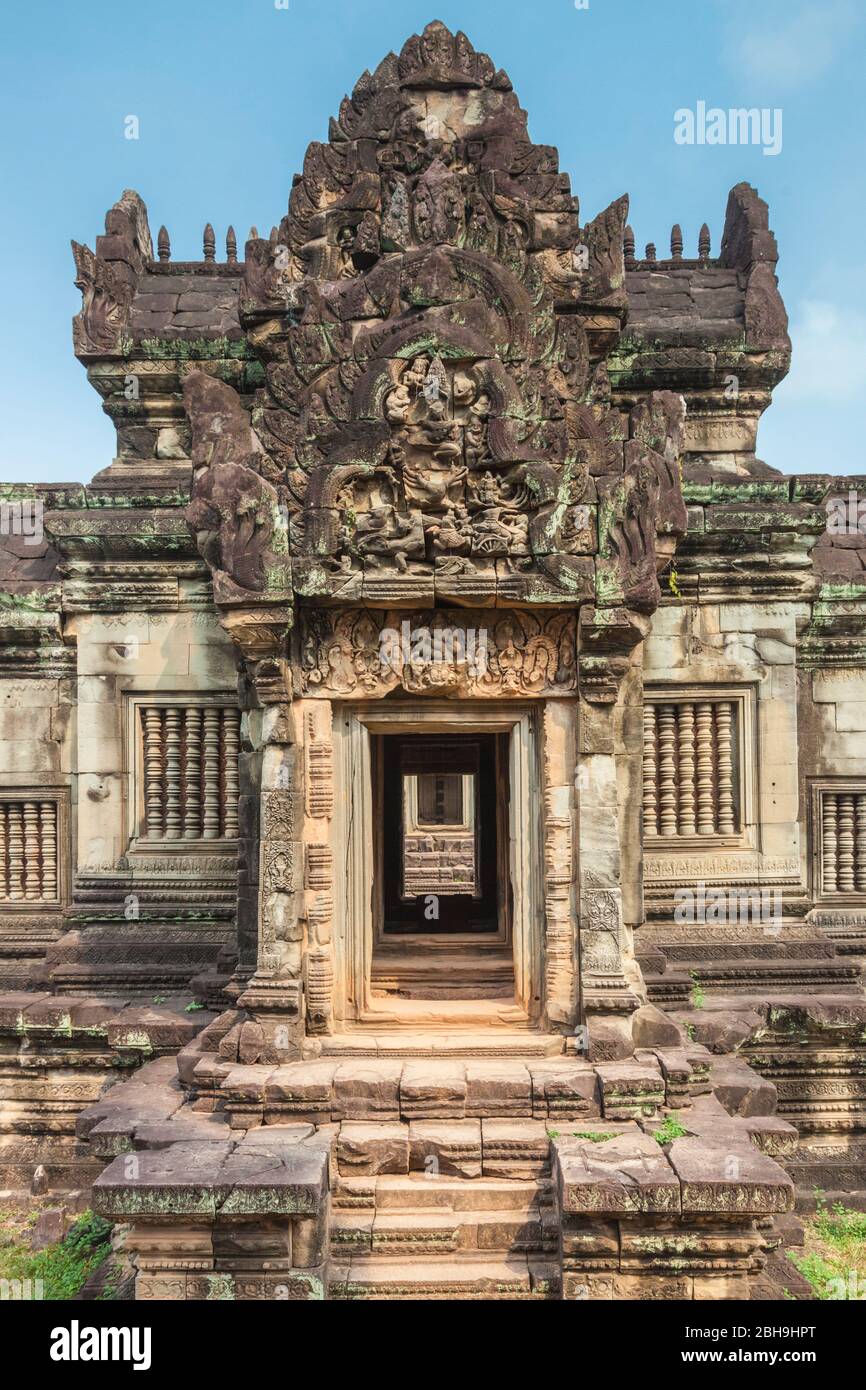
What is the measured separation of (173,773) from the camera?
8703mm

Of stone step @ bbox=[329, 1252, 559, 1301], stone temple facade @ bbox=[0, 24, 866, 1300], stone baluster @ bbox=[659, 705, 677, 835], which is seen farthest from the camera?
stone baluster @ bbox=[659, 705, 677, 835]

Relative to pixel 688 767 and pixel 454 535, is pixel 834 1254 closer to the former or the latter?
pixel 688 767

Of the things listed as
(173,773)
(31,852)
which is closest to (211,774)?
(173,773)

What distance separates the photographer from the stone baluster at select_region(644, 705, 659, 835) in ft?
28.3

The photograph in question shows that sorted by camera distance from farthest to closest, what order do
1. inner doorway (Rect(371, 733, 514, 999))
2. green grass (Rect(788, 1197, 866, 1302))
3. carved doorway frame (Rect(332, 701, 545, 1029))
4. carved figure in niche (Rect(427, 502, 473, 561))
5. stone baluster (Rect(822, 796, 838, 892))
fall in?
stone baluster (Rect(822, 796, 838, 892))
inner doorway (Rect(371, 733, 514, 999))
carved doorway frame (Rect(332, 701, 545, 1029))
green grass (Rect(788, 1197, 866, 1302))
carved figure in niche (Rect(427, 502, 473, 561))

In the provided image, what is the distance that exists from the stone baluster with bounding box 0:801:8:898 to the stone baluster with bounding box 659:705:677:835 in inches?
227

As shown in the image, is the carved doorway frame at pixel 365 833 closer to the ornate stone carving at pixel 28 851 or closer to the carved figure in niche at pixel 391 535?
the carved figure in niche at pixel 391 535

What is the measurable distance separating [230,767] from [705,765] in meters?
4.02

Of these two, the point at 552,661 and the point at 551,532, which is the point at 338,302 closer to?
the point at 551,532

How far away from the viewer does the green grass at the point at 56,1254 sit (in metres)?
6.66

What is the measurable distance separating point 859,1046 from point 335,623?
515 centimetres

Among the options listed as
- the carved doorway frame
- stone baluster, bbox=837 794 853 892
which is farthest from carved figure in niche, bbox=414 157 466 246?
stone baluster, bbox=837 794 853 892

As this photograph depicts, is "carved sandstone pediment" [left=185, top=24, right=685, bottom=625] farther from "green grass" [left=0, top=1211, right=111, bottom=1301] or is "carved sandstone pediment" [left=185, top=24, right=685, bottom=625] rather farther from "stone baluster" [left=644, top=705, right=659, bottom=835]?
"green grass" [left=0, top=1211, right=111, bottom=1301]

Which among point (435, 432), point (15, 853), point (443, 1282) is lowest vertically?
point (443, 1282)
